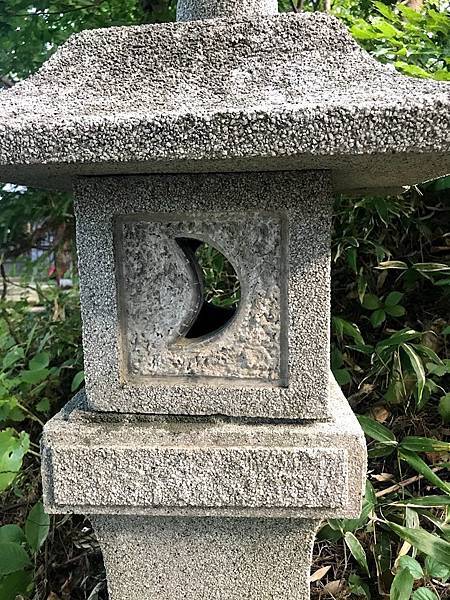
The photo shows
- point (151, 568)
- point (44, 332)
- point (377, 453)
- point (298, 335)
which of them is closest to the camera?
point (298, 335)

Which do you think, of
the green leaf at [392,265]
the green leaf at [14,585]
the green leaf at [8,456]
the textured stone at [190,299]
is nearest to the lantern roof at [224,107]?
the textured stone at [190,299]

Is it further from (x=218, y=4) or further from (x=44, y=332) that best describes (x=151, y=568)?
(x=44, y=332)

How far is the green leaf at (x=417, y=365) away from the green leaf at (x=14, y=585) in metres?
1.12

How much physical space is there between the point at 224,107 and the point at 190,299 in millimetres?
353

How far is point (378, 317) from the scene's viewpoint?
5.57 feet

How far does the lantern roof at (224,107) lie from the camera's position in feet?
1.98

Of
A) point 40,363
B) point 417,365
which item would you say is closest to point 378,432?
point 417,365

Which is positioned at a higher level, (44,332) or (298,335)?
(298,335)

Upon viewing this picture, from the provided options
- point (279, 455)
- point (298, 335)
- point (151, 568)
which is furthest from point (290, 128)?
point (151, 568)

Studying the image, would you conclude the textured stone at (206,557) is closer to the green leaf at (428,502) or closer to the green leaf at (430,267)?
the green leaf at (428,502)

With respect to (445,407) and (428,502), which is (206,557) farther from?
(445,407)

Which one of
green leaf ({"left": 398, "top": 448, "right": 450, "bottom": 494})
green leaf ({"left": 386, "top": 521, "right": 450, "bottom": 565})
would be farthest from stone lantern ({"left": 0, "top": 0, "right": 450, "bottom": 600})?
green leaf ({"left": 398, "top": 448, "right": 450, "bottom": 494})

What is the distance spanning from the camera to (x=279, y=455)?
2.80ft

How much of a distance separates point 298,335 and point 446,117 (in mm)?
399
